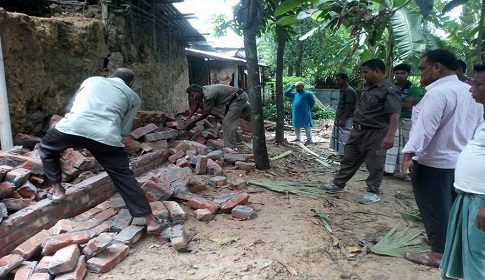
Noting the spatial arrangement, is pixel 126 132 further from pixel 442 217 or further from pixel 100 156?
pixel 442 217

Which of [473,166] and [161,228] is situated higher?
[473,166]

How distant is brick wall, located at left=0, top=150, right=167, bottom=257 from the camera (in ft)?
8.27

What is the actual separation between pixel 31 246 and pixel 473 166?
3006mm

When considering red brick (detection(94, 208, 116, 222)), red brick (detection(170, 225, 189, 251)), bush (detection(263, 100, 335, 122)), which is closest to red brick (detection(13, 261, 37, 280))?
red brick (detection(94, 208, 116, 222))

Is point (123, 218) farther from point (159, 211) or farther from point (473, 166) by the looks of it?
point (473, 166)

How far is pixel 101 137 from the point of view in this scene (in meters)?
2.73

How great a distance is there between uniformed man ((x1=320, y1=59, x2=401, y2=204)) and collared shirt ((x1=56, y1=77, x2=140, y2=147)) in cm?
273

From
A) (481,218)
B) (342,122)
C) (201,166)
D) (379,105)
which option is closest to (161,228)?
(201,166)

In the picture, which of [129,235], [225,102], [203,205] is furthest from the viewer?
[225,102]

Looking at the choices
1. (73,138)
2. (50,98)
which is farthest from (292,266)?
(50,98)

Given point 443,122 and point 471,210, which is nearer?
point 471,210

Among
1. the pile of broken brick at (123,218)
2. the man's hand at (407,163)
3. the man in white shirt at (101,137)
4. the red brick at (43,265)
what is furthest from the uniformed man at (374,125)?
the red brick at (43,265)

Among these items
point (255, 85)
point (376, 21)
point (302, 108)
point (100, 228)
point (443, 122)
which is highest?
point (376, 21)

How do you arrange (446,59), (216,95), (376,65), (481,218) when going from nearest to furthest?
(481,218)
(446,59)
(376,65)
(216,95)
